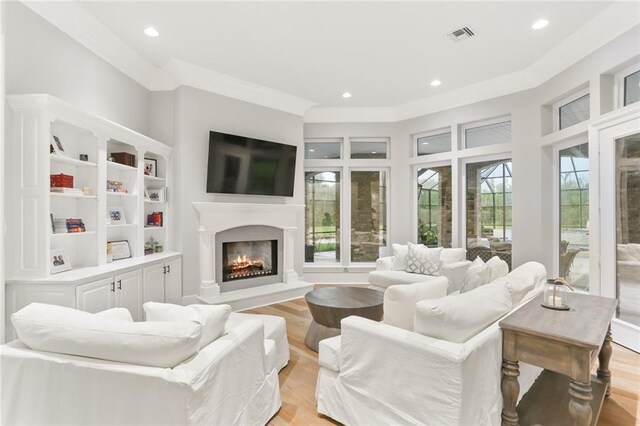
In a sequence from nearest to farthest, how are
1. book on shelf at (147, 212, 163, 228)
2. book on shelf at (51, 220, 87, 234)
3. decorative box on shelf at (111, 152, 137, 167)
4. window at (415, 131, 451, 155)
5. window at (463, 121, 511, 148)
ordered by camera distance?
book on shelf at (51, 220, 87, 234) < decorative box on shelf at (111, 152, 137, 167) < book on shelf at (147, 212, 163, 228) < window at (463, 121, 511, 148) < window at (415, 131, 451, 155)

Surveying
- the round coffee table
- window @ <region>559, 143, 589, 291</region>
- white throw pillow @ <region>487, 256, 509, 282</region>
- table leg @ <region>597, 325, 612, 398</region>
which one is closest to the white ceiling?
window @ <region>559, 143, 589, 291</region>

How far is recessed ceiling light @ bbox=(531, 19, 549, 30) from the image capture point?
11.1 ft

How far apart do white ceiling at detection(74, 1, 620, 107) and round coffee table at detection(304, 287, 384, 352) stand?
9.38ft

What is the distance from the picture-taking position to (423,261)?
4.99 meters

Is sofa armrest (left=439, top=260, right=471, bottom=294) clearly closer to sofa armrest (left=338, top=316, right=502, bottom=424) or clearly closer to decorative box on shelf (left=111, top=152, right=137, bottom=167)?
sofa armrest (left=338, top=316, right=502, bottom=424)

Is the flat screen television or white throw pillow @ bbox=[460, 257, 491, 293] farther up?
the flat screen television

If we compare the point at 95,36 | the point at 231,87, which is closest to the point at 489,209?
the point at 231,87

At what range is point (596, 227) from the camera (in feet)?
11.8

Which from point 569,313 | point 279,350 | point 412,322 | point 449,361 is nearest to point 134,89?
Answer: point 279,350

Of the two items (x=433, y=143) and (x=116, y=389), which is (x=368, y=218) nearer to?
(x=433, y=143)

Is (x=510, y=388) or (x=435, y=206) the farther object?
(x=435, y=206)

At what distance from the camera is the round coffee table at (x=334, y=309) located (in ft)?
10.1

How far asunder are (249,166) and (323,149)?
6.12 ft

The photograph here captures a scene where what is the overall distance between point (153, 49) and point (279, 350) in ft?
12.3
